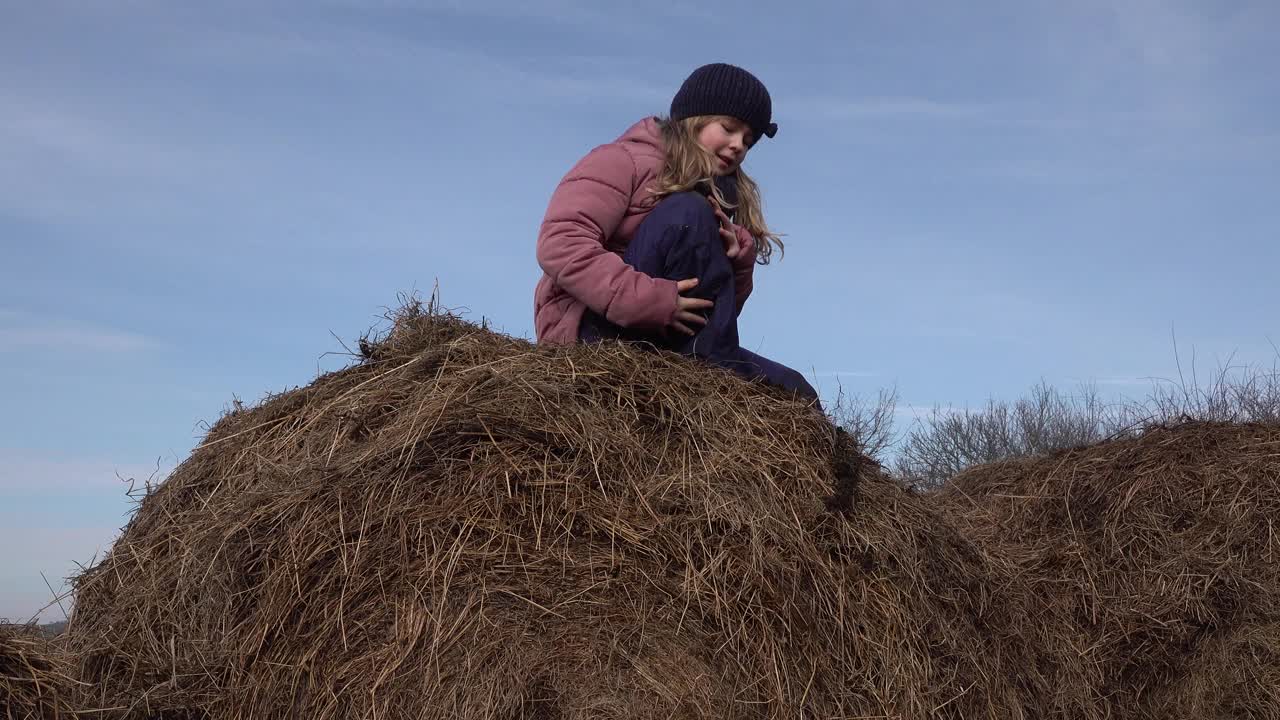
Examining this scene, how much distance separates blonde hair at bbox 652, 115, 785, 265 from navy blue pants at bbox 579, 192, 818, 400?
0.15 meters

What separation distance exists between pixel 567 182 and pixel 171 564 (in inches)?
65.8

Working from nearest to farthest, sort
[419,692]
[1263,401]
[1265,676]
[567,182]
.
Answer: [419,692]
[567,182]
[1265,676]
[1263,401]

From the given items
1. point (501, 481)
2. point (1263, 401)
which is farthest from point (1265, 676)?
point (1263, 401)

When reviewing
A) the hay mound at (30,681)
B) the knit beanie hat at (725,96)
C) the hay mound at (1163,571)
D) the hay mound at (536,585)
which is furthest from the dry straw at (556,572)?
the hay mound at (1163,571)

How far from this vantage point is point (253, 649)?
321cm

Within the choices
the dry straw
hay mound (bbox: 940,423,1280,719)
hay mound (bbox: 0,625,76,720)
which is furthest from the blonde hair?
hay mound (bbox: 0,625,76,720)

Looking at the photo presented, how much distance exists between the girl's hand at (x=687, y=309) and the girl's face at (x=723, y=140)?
0.59 metres

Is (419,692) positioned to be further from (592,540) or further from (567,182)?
(567,182)

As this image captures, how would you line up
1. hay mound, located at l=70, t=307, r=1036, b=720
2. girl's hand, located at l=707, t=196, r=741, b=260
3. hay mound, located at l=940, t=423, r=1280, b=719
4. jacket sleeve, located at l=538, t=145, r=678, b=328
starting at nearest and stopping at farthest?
1. hay mound, located at l=70, t=307, r=1036, b=720
2. jacket sleeve, located at l=538, t=145, r=678, b=328
3. girl's hand, located at l=707, t=196, r=741, b=260
4. hay mound, located at l=940, t=423, r=1280, b=719

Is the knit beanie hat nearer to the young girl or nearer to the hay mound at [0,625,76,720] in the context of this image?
the young girl

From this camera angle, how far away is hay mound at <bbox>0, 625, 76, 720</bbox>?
299 cm

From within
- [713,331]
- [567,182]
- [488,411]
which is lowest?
[488,411]

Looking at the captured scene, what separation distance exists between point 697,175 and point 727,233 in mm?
248

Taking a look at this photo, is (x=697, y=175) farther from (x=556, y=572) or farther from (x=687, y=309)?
(x=556, y=572)
